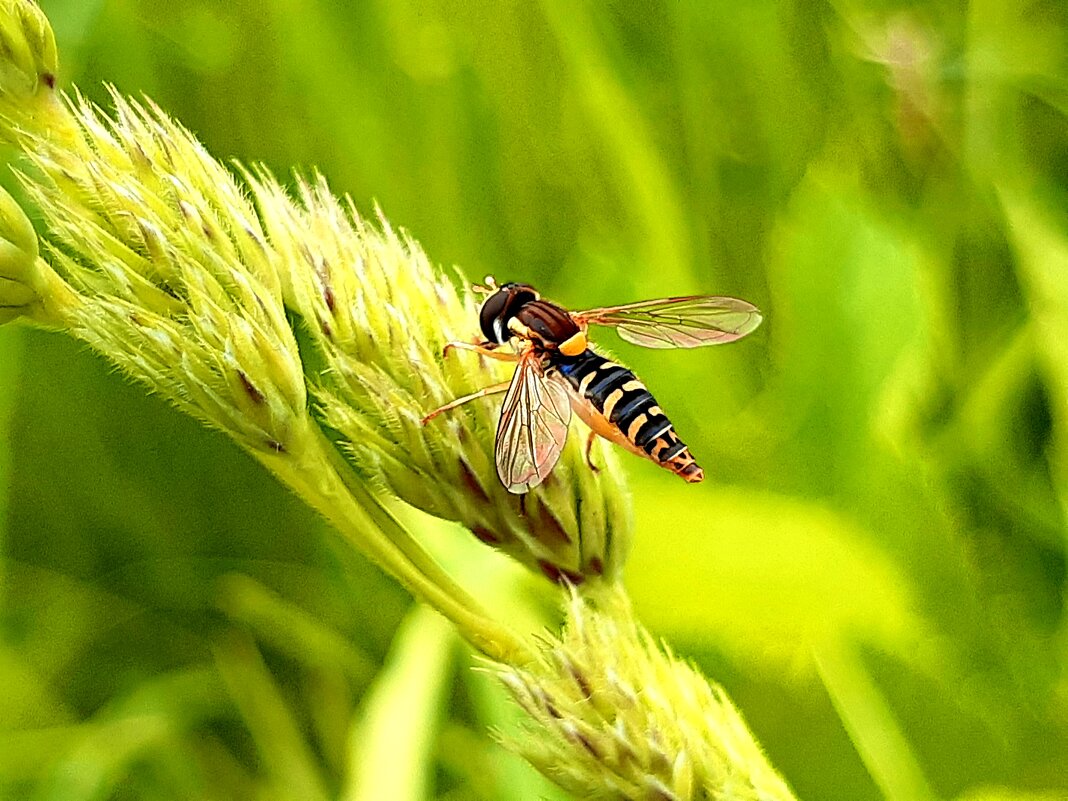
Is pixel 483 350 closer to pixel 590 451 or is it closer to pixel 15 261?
pixel 590 451

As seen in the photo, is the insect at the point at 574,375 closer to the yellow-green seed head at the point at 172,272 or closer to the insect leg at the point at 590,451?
the insect leg at the point at 590,451

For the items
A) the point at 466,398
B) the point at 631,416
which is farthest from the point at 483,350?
the point at 631,416

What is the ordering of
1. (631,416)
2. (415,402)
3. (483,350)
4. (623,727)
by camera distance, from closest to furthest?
(623,727) → (415,402) → (483,350) → (631,416)

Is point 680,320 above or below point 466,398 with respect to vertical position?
above

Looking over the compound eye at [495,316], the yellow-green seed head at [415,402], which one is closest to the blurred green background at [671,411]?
the compound eye at [495,316]

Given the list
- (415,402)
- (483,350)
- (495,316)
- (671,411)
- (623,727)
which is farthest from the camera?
(671,411)

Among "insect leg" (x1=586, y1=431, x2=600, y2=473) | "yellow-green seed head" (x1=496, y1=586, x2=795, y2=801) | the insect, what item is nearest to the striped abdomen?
the insect

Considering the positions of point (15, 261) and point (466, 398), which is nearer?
point (15, 261)

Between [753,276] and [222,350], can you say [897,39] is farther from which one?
[222,350]

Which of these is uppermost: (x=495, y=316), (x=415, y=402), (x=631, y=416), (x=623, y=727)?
(x=495, y=316)
